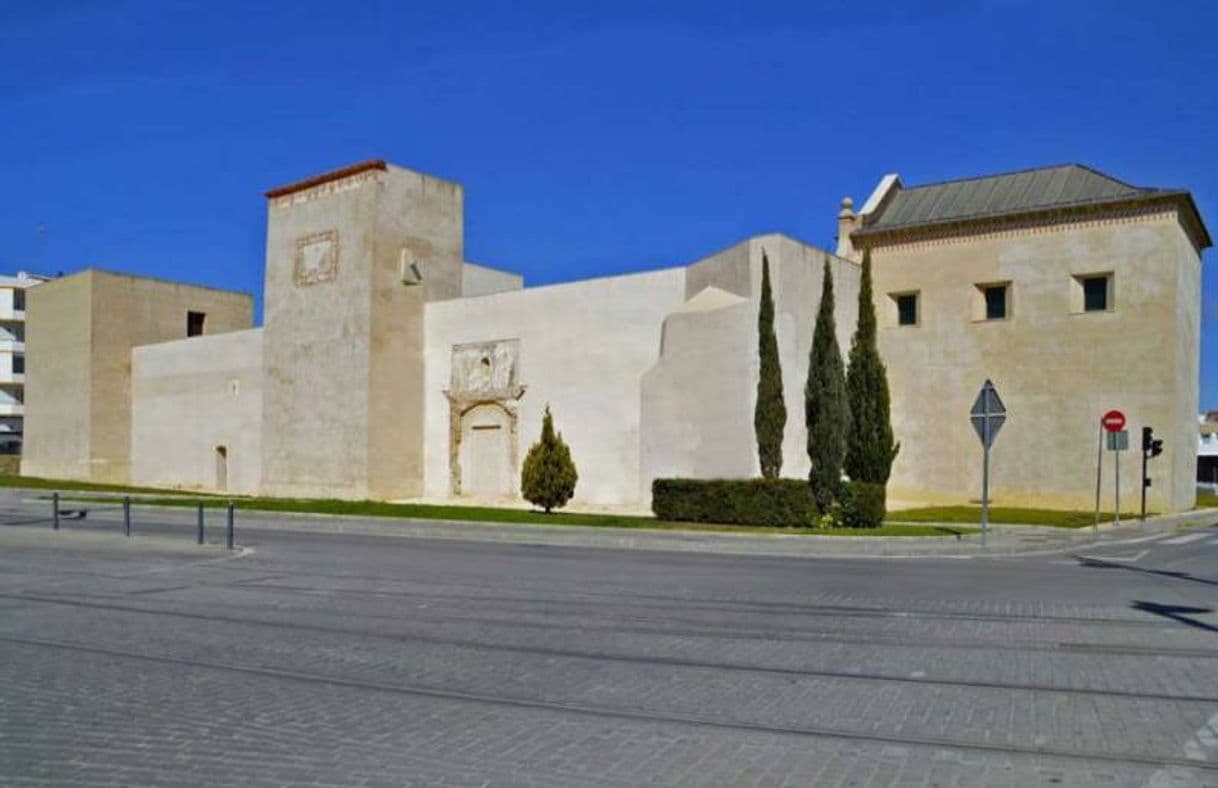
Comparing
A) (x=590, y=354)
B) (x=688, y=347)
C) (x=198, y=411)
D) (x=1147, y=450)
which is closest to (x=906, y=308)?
(x=1147, y=450)

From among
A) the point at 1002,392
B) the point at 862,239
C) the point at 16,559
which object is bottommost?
the point at 16,559

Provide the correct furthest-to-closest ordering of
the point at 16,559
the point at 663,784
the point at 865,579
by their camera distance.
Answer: the point at 16,559 → the point at 865,579 → the point at 663,784

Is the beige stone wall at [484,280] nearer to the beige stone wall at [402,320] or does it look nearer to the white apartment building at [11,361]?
the beige stone wall at [402,320]

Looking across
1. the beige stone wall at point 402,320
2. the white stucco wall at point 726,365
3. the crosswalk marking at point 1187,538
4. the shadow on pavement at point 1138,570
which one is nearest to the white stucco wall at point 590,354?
the white stucco wall at point 726,365

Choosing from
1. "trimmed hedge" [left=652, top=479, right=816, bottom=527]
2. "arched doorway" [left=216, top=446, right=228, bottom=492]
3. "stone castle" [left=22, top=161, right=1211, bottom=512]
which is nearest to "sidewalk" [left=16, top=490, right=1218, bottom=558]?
"trimmed hedge" [left=652, top=479, right=816, bottom=527]

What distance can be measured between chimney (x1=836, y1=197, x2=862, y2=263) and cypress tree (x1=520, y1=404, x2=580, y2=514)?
15.0 metres

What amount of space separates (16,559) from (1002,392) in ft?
94.0

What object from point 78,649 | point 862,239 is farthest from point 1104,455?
point 78,649

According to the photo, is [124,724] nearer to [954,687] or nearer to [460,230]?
[954,687]

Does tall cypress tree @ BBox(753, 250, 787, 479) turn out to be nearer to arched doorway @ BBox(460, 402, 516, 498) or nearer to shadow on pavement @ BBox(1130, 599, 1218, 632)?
arched doorway @ BBox(460, 402, 516, 498)

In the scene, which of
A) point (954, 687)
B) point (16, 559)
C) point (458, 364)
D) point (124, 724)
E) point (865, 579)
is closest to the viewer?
point (124, 724)

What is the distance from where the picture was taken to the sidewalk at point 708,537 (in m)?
19.3

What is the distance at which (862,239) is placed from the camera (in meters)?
37.6

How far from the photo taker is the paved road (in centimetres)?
536
